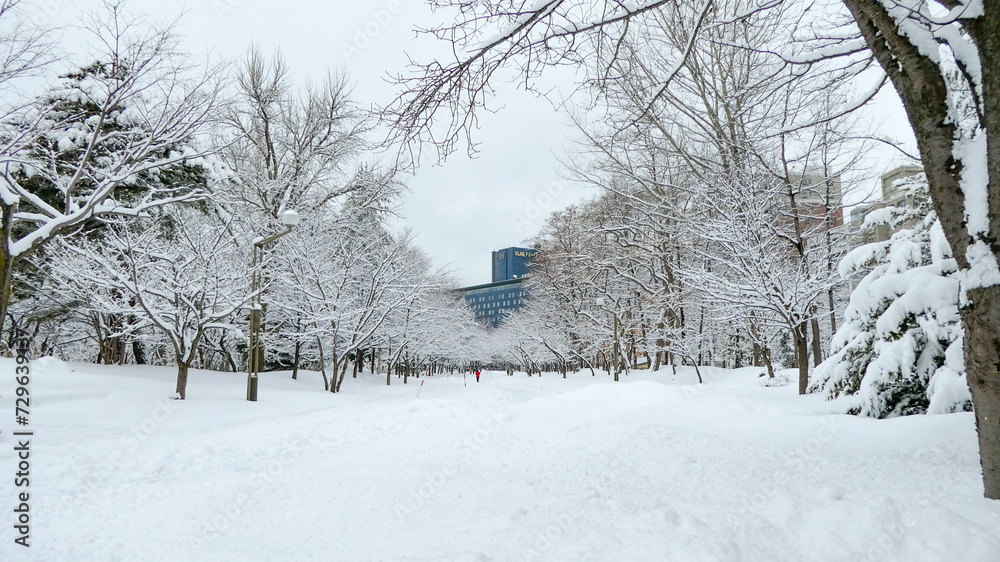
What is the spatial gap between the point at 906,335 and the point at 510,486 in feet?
20.1

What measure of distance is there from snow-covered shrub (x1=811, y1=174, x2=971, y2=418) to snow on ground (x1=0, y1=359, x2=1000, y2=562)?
22.1 inches

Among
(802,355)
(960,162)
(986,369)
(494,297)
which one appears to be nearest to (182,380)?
(986,369)

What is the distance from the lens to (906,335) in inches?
265

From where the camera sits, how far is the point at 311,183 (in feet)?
62.7

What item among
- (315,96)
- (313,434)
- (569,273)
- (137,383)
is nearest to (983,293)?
(313,434)

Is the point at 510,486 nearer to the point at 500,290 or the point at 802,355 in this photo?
the point at 802,355

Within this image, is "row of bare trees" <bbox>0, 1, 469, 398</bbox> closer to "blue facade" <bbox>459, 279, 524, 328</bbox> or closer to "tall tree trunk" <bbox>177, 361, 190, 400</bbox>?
"tall tree trunk" <bbox>177, 361, 190, 400</bbox>

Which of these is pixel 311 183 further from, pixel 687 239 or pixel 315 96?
pixel 687 239

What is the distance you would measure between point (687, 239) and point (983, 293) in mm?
16471

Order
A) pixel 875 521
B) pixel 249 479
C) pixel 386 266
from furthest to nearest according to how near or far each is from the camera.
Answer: pixel 386 266 → pixel 249 479 → pixel 875 521

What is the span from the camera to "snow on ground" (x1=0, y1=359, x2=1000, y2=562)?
118 inches

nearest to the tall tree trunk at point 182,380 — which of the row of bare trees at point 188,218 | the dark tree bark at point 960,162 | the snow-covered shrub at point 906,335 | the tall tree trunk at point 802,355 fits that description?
the row of bare trees at point 188,218

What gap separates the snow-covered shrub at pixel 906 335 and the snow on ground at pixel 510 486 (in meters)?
0.56

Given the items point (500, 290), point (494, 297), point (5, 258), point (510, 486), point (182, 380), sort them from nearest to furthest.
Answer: point (510, 486) < point (5, 258) < point (182, 380) < point (500, 290) < point (494, 297)
